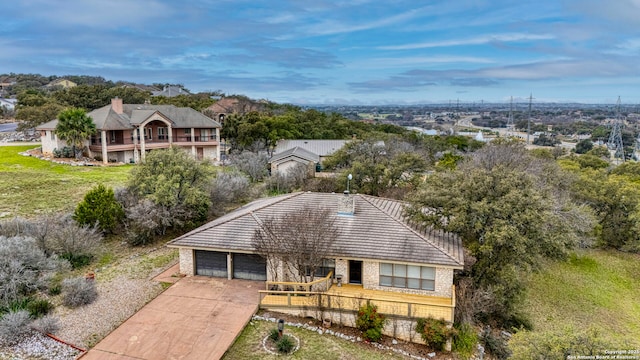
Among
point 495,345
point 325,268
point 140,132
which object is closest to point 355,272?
point 325,268

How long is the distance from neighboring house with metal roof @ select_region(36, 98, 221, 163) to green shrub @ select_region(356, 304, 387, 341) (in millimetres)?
28935

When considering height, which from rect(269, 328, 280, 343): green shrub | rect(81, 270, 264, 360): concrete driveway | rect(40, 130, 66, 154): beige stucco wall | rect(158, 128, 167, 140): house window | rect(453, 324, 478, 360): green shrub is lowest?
rect(453, 324, 478, 360): green shrub

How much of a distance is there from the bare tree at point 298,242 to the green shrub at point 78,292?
21.4ft

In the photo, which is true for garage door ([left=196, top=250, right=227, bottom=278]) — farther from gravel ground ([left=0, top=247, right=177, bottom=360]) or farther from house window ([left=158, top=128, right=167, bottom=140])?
house window ([left=158, top=128, right=167, bottom=140])

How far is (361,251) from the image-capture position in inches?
689

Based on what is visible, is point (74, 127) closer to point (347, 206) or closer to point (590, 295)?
point (347, 206)

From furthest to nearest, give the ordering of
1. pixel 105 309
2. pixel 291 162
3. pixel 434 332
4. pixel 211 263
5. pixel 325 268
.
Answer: pixel 291 162
pixel 211 263
pixel 325 268
pixel 105 309
pixel 434 332

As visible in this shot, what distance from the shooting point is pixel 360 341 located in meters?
15.3

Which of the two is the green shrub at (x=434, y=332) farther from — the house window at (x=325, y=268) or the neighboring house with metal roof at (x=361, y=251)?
the house window at (x=325, y=268)

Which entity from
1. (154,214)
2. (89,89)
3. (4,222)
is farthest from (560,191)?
(89,89)

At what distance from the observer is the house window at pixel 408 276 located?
17.1m

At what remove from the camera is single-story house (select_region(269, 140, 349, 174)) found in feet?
140

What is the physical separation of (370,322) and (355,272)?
292cm

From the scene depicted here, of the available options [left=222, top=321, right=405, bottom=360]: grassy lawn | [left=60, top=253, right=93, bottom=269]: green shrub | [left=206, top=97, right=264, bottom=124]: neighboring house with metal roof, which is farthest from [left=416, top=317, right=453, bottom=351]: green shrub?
[left=206, top=97, right=264, bottom=124]: neighboring house with metal roof
